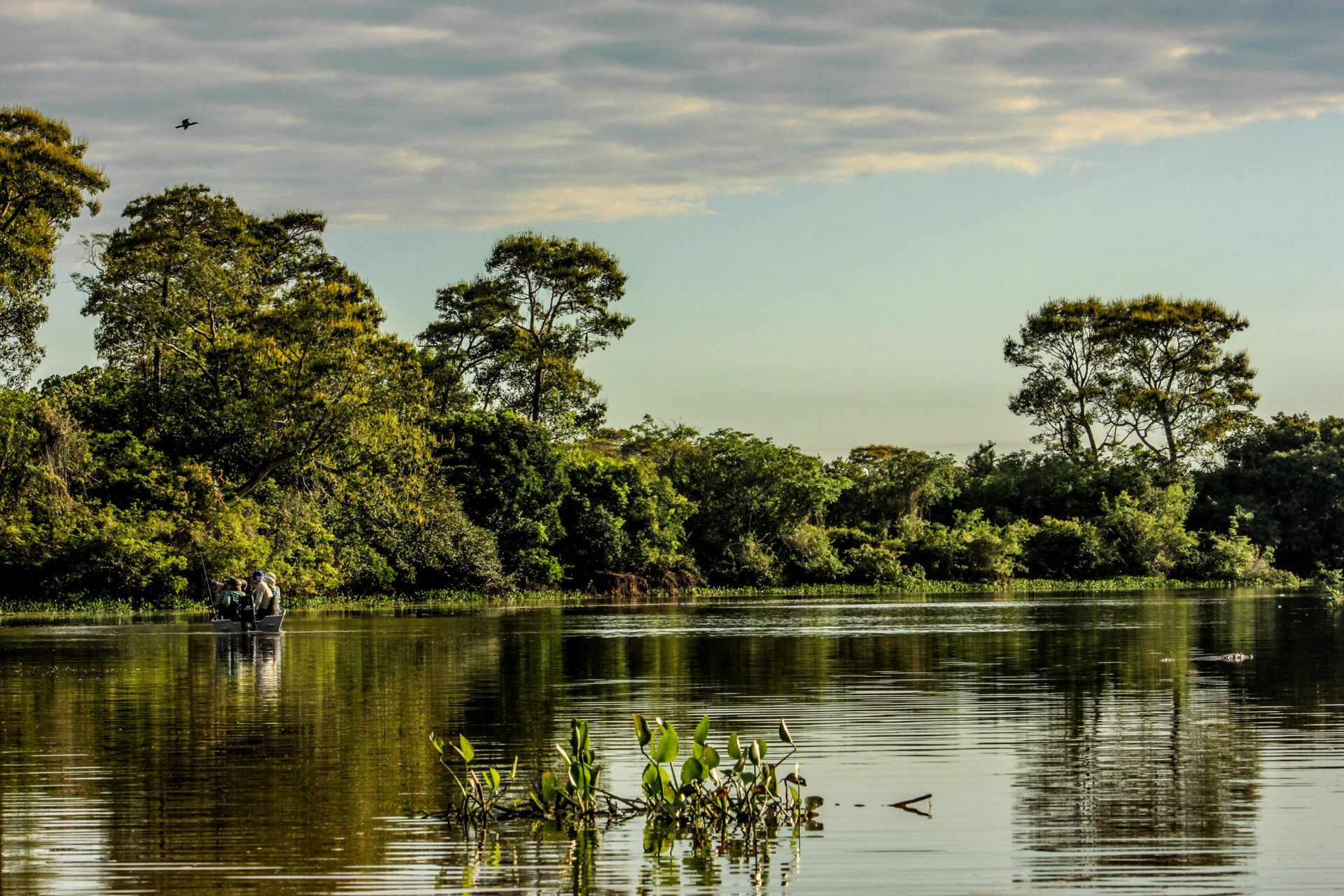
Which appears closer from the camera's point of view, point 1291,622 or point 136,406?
A: point 1291,622

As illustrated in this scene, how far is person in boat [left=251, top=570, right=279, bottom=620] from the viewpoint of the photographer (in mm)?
31266

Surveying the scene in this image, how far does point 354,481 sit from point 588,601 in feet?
30.4

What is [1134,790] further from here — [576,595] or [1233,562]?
[1233,562]

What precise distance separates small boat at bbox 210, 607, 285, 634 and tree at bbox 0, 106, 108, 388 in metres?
16.2

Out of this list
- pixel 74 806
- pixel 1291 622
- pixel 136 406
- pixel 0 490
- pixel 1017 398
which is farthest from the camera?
pixel 1017 398

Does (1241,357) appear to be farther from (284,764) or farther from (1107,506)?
(284,764)

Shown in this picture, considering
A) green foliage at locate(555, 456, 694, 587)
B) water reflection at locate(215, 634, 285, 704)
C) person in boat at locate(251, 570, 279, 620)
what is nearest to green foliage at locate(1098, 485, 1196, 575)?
green foliage at locate(555, 456, 694, 587)

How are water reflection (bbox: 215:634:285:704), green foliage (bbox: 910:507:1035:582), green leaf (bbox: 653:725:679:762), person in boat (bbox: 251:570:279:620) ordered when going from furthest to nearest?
1. green foliage (bbox: 910:507:1035:582)
2. person in boat (bbox: 251:570:279:620)
3. water reflection (bbox: 215:634:285:704)
4. green leaf (bbox: 653:725:679:762)

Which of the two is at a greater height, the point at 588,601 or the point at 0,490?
the point at 0,490

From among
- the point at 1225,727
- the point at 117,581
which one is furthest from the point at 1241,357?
the point at 1225,727

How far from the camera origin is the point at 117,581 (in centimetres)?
4322

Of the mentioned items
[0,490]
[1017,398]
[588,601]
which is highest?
[1017,398]

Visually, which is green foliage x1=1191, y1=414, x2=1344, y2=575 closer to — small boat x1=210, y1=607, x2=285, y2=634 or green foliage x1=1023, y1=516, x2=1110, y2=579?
green foliage x1=1023, y1=516, x2=1110, y2=579

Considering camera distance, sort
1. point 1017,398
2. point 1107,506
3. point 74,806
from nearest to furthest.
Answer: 1. point 74,806
2. point 1107,506
3. point 1017,398
